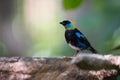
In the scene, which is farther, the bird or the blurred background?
the blurred background

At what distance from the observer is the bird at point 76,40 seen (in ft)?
11.9

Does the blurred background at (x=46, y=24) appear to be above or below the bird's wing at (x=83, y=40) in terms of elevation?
below

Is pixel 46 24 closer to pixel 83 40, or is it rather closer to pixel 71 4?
A: pixel 83 40

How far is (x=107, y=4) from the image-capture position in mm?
5668

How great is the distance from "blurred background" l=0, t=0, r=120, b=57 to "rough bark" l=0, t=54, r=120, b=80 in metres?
2.20

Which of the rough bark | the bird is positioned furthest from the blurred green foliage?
the bird

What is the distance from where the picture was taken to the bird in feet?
11.9

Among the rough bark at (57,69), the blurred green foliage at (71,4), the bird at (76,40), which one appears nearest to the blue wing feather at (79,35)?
the bird at (76,40)

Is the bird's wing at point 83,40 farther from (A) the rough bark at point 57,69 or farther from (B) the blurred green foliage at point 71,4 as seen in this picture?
(B) the blurred green foliage at point 71,4

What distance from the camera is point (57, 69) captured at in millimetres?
2805

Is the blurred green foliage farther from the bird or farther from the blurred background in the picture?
the blurred background

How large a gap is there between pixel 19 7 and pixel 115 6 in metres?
2.25

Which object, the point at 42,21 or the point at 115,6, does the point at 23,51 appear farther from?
the point at 115,6

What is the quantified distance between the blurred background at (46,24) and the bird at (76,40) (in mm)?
1187
